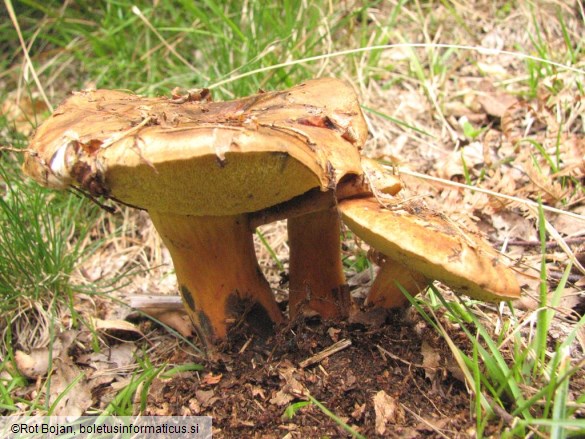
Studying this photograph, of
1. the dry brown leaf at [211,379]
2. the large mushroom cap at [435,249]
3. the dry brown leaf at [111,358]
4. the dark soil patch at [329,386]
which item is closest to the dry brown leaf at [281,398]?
the dark soil patch at [329,386]

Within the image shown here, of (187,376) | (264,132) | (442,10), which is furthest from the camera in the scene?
(442,10)

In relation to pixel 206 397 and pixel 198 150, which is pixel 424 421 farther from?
pixel 198 150

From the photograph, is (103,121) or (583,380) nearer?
(103,121)

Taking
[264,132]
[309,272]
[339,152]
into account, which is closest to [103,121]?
[264,132]

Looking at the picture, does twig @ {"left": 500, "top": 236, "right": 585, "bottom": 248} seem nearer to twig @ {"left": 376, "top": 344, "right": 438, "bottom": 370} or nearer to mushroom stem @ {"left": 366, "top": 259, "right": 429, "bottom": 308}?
mushroom stem @ {"left": 366, "top": 259, "right": 429, "bottom": 308}

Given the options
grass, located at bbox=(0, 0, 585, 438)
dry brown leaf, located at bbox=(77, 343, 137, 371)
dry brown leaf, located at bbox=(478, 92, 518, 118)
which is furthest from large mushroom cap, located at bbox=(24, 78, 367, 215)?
dry brown leaf, located at bbox=(478, 92, 518, 118)

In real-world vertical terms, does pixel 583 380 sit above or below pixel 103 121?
below

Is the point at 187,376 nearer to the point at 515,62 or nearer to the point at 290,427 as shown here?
the point at 290,427
